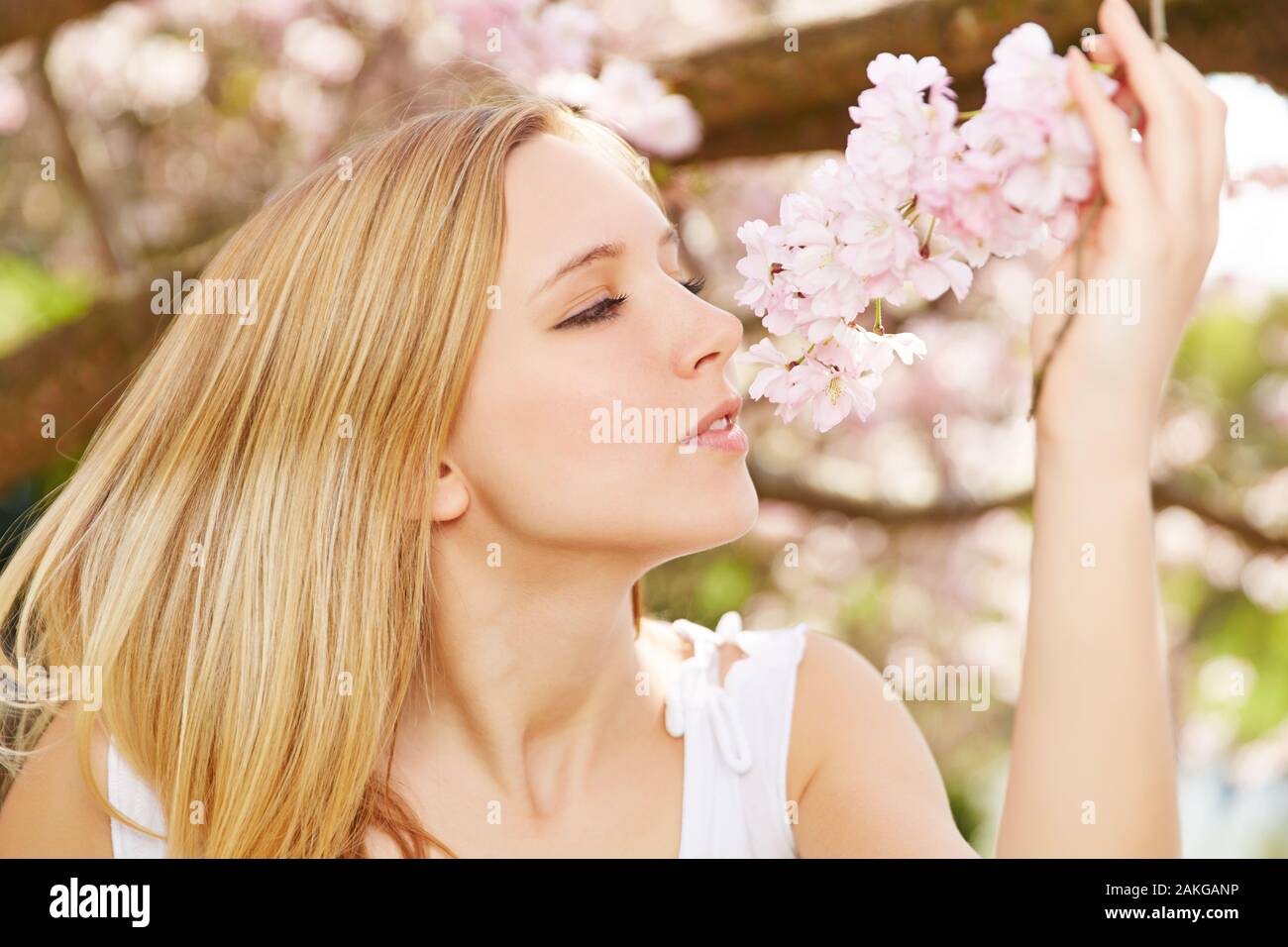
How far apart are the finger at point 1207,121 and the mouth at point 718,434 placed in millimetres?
565

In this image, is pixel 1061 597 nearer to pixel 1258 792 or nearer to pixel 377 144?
pixel 377 144

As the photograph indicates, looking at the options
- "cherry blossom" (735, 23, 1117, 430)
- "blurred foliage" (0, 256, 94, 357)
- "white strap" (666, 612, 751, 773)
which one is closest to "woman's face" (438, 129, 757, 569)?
"cherry blossom" (735, 23, 1117, 430)

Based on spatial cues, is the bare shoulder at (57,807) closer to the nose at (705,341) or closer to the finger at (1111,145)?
the nose at (705,341)

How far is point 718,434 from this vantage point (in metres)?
1.32

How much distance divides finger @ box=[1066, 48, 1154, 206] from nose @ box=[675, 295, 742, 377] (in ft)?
1.72

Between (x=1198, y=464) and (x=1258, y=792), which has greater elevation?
(x=1198, y=464)

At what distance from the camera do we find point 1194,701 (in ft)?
15.5

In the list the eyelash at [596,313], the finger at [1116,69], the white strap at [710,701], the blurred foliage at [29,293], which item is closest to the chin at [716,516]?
the eyelash at [596,313]

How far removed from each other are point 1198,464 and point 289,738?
3.40 m

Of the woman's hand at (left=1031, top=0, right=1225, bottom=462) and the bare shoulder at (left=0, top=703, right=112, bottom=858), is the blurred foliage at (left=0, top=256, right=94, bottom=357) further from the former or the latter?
the woman's hand at (left=1031, top=0, right=1225, bottom=462)

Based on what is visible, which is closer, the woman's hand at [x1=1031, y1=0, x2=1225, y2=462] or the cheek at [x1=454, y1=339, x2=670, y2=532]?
the woman's hand at [x1=1031, y1=0, x2=1225, y2=462]

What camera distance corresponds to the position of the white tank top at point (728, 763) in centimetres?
148

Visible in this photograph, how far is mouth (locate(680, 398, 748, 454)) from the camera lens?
130 centimetres
